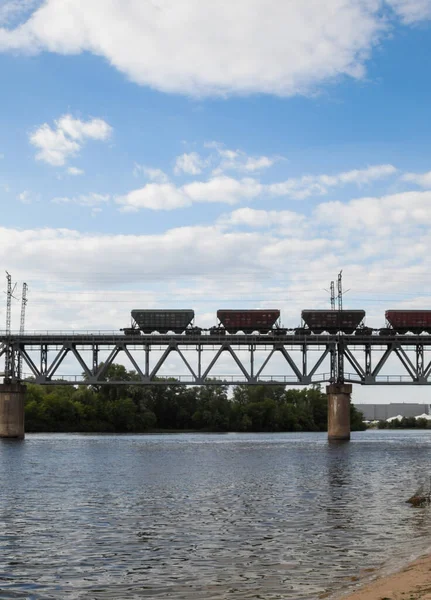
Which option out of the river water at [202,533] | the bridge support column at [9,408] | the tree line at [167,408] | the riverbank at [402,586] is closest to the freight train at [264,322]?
the bridge support column at [9,408]

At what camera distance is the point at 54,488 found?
36.8 meters

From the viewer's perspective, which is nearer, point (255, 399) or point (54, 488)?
point (54, 488)

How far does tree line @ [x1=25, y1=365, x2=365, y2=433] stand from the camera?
14462cm

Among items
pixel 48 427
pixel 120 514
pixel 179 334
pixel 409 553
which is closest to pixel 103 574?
pixel 409 553

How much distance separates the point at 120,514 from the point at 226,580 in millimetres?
11036

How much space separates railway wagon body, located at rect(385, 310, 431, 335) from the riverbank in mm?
72697

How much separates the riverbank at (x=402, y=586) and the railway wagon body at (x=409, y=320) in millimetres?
72697

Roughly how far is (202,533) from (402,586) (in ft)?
31.2

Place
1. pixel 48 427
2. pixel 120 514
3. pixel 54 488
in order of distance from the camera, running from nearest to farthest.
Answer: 1. pixel 120 514
2. pixel 54 488
3. pixel 48 427

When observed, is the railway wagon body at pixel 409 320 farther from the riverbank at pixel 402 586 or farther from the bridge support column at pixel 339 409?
the riverbank at pixel 402 586

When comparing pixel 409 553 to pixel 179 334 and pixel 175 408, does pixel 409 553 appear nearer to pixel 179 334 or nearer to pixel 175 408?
pixel 179 334

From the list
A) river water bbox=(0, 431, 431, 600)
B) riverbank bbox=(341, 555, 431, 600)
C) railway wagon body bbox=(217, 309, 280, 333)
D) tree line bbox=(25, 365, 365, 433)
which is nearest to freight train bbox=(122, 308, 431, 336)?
railway wagon body bbox=(217, 309, 280, 333)

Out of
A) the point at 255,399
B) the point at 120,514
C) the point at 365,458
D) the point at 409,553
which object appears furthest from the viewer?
the point at 255,399

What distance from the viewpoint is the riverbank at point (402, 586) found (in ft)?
44.6
